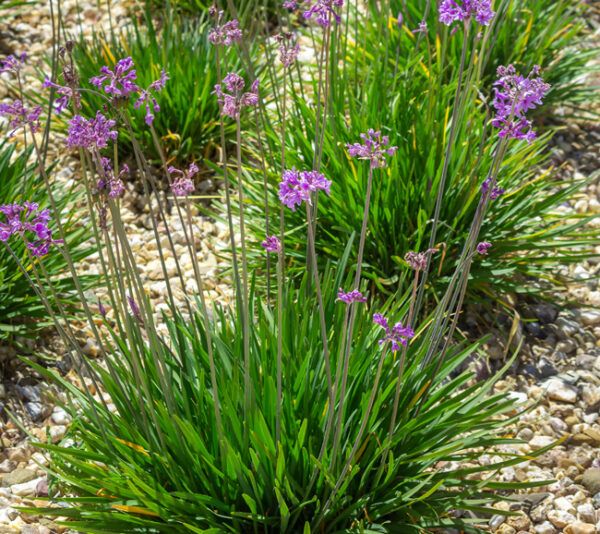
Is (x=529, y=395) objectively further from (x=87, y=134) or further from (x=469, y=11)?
(x=87, y=134)

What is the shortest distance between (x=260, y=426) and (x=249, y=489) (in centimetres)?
17

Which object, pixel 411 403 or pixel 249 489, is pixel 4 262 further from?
pixel 411 403

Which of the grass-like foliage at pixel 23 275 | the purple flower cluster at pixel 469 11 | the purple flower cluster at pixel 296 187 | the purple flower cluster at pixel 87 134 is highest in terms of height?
the purple flower cluster at pixel 469 11

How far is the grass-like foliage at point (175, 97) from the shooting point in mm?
3848

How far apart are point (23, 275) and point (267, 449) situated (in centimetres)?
165

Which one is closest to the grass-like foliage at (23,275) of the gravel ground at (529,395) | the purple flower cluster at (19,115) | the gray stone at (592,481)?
the gravel ground at (529,395)

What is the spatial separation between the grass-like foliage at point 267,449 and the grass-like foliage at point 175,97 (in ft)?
6.49

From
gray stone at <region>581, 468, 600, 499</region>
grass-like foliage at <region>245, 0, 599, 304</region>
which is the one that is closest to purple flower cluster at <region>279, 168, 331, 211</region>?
grass-like foliage at <region>245, 0, 599, 304</region>

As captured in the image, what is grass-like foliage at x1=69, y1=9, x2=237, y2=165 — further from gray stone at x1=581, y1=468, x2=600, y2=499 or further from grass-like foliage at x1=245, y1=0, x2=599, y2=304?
gray stone at x1=581, y1=468, x2=600, y2=499

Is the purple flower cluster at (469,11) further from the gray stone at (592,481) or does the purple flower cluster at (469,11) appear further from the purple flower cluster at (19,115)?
the gray stone at (592,481)

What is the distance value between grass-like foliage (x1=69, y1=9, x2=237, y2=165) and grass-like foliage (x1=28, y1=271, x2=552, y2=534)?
1979 mm

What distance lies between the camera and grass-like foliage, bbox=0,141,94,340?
287cm

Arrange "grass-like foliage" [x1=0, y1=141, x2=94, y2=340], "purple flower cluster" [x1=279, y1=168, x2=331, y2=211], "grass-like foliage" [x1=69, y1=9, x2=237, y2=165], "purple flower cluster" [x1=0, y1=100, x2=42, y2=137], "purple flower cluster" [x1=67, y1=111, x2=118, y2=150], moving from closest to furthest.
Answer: "purple flower cluster" [x1=279, y1=168, x2=331, y2=211] < "purple flower cluster" [x1=67, y1=111, x2=118, y2=150] < "purple flower cluster" [x1=0, y1=100, x2=42, y2=137] < "grass-like foliage" [x1=0, y1=141, x2=94, y2=340] < "grass-like foliage" [x1=69, y1=9, x2=237, y2=165]

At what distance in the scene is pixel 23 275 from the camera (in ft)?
9.42
